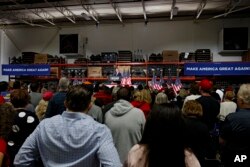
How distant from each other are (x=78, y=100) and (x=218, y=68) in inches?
301

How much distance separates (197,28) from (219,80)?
255cm

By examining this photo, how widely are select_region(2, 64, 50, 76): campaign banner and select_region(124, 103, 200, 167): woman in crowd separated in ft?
29.5

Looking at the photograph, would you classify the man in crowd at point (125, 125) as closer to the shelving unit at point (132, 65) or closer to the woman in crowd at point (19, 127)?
the woman in crowd at point (19, 127)

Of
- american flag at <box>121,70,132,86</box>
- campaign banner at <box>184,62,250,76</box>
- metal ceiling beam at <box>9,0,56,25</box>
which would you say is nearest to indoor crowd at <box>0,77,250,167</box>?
campaign banner at <box>184,62,250,76</box>

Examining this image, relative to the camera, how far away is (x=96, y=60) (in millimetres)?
10875

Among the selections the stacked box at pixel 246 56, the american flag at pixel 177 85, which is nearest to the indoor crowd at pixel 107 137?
the american flag at pixel 177 85

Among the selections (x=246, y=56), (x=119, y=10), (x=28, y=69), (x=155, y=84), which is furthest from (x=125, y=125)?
(x=246, y=56)

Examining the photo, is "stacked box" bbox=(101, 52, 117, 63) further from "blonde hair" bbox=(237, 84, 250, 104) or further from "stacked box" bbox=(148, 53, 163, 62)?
"blonde hair" bbox=(237, 84, 250, 104)

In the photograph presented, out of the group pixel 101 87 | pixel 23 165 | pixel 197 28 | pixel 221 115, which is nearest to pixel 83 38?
pixel 197 28

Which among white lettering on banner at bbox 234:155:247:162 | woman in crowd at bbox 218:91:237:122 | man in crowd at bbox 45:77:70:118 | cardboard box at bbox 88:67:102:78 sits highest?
cardboard box at bbox 88:67:102:78

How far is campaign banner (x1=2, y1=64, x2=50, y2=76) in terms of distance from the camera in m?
10.1

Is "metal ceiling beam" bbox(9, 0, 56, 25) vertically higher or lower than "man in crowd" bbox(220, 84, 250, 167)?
higher

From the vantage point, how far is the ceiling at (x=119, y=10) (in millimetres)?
9438

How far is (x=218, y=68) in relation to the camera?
29.1 ft
